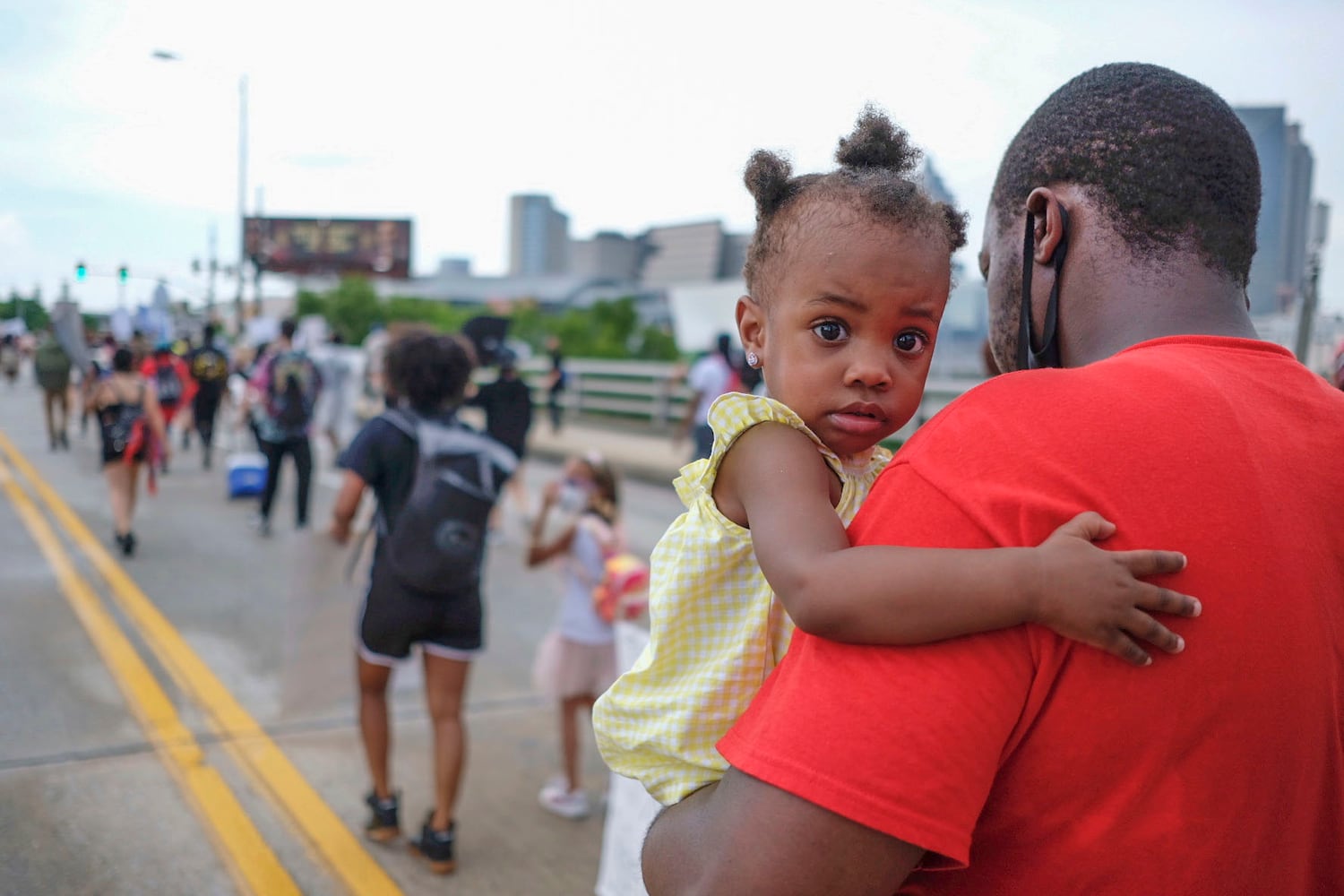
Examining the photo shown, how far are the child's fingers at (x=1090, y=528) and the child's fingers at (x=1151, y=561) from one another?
3cm

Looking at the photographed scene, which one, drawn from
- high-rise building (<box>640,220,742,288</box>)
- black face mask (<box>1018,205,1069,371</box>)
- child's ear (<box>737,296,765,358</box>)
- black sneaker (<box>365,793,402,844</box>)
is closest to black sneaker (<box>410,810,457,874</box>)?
black sneaker (<box>365,793,402,844</box>)

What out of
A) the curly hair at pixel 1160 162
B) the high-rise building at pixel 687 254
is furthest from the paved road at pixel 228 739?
the high-rise building at pixel 687 254

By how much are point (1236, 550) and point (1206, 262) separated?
486 mm

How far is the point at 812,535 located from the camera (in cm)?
134

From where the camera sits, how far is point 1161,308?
1451 mm

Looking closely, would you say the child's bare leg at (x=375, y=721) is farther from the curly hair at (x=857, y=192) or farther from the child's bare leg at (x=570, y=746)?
the curly hair at (x=857, y=192)

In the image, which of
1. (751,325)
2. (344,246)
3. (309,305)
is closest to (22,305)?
(751,325)

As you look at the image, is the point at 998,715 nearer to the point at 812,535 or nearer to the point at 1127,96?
the point at 812,535

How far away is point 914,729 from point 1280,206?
330cm

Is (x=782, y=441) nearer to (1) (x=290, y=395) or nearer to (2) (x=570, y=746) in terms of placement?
(2) (x=570, y=746)

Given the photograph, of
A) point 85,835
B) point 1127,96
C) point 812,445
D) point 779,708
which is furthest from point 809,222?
point 85,835

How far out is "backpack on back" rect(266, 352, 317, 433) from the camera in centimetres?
1077

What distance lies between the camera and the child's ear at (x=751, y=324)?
1723 millimetres

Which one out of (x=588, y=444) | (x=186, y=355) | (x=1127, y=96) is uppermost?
(x=1127, y=96)
